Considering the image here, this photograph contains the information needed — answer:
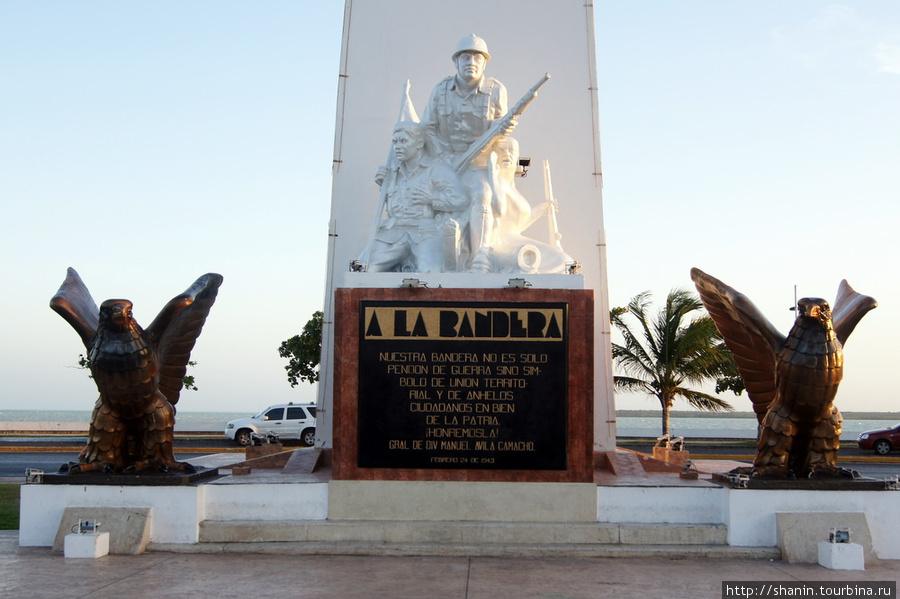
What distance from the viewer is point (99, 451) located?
8.44 m

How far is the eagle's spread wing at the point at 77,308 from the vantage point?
28.0 feet

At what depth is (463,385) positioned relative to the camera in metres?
8.71

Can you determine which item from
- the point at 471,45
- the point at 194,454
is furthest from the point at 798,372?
the point at 194,454

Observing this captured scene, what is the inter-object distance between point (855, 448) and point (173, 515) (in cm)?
2300

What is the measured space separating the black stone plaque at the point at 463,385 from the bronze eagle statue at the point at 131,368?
1.89 m

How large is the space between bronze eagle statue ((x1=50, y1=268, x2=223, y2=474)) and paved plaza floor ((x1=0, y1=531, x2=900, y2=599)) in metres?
1.01

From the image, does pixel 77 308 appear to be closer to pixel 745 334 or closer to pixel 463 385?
pixel 463 385

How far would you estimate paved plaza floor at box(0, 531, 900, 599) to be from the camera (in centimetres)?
663

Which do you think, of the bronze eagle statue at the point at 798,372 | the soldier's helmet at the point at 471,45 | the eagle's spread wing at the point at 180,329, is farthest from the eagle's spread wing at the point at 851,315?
the eagle's spread wing at the point at 180,329

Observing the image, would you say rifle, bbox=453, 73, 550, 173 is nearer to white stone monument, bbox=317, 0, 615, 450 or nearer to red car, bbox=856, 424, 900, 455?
white stone monument, bbox=317, 0, 615, 450

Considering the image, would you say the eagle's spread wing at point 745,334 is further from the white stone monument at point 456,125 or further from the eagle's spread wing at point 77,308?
the eagle's spread wing at point 77,308

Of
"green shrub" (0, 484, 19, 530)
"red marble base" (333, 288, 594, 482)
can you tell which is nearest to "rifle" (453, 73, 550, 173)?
"red marble base" (333, 288, 594, 482)

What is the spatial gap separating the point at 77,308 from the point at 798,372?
7.09 metres

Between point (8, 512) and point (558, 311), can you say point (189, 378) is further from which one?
point (558, 311)
